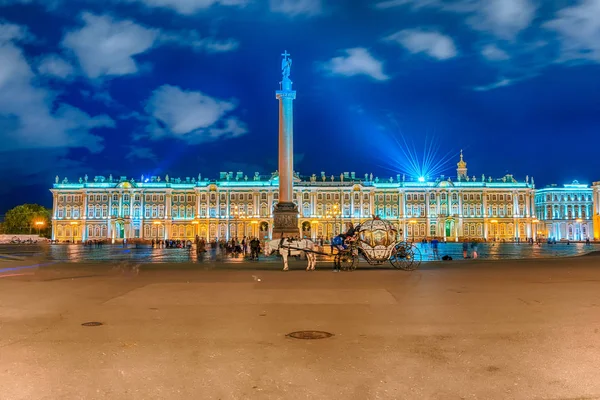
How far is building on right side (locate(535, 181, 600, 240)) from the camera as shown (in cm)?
12188

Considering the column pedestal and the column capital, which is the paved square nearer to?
the column pedestal

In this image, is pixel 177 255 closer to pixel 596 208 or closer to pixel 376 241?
pixel 376 241

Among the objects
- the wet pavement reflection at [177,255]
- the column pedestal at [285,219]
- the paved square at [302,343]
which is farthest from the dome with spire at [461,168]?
the paved square at [302,343]

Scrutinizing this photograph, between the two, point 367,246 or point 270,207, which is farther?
point 270,207

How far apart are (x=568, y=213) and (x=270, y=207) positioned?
64.0 metres

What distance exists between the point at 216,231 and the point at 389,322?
105879mm

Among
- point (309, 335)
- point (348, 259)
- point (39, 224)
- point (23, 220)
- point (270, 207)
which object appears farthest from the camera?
point (23, 220)

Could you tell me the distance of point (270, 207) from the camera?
375ft

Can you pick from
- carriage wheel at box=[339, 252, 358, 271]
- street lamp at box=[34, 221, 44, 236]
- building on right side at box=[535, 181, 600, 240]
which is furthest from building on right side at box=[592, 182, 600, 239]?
street lamp at box=[34, 221, 44, 236]

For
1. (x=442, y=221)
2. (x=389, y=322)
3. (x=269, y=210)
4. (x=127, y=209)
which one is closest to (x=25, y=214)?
(x=127, y=209)

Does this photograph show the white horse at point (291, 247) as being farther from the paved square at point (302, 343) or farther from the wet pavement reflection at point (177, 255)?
the wet pavement reflection at point (177, 255)

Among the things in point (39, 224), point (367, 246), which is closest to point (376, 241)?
point (367, 246)

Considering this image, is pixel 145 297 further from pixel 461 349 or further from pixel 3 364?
pixel 461 349

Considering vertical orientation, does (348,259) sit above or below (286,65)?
below
